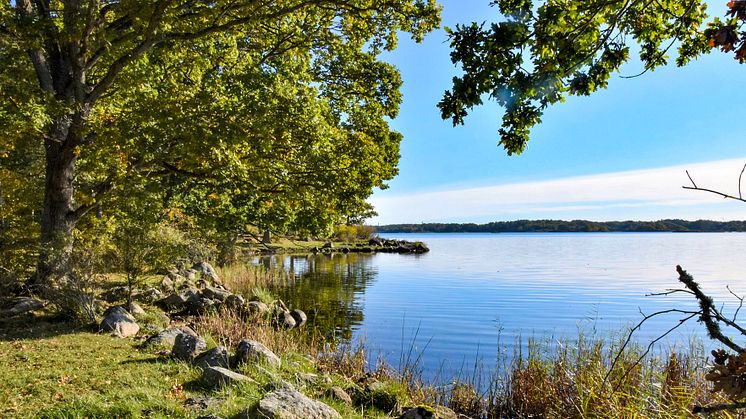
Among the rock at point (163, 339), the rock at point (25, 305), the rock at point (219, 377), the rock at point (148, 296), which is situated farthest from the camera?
the rock at point (148, 296)

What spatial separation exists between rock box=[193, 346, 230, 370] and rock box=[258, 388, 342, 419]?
2.25m

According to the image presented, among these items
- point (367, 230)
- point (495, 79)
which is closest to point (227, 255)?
point (495, 79)

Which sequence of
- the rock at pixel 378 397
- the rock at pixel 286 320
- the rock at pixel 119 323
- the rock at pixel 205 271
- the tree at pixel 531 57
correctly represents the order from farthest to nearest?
the rock at pixel 205 271 < the rock at pixel 286 320 < the rock at pixel 119 323 < the rock at pixel 378 397 < the tree at pixel 531 57

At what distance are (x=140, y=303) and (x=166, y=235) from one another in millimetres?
2396

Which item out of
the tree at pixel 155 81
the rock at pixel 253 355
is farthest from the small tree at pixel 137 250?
the rock at pixel 253 355

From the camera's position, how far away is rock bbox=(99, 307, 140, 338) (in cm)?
1070

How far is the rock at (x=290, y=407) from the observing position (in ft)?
17.8

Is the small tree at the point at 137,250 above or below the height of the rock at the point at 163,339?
above

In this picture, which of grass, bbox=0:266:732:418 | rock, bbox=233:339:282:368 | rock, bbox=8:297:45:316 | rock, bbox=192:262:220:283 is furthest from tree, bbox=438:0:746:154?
rock, bbox=192:262:220:283

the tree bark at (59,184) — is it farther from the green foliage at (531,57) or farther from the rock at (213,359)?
the green foliage at (531,57)

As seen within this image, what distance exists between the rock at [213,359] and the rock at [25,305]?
643 centimetres

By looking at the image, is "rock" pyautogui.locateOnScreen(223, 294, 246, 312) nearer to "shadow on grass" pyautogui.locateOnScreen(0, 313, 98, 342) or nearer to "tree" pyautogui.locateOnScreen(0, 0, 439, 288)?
"tree" pyautogui.locateOnScreen(0, 0, 439, 288)

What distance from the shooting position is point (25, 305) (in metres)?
11.8

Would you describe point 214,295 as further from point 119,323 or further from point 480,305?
point 480,305
